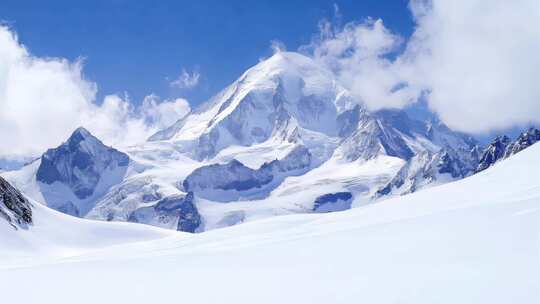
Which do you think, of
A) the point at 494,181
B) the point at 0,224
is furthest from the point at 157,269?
the point at 0,224

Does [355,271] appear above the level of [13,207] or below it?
below

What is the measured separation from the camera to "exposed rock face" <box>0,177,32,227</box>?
2987 inches

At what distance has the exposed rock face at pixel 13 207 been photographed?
2987 inches

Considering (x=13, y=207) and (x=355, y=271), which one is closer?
(x=355, y=271)

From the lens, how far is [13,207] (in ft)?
260

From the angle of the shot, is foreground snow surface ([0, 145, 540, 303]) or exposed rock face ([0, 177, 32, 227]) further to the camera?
exposed rock face ([0, 177, 32, 227])

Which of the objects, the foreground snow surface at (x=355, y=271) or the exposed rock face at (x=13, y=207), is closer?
the foreground snow surface at (x=355, y=271)

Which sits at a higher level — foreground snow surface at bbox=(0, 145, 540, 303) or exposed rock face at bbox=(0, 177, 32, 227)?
exposed rock face at bbox=(0, 177, 32, 227)

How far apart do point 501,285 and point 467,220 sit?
7.57m

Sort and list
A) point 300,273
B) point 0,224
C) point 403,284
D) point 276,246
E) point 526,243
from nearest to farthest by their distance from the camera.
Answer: point 403,284
point 526,243
point 300,273
point 276,246
point 0,224

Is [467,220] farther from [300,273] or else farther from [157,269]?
[157,269]

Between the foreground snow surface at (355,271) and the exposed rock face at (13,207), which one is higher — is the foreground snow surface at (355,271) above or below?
below

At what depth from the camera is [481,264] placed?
1137 cm

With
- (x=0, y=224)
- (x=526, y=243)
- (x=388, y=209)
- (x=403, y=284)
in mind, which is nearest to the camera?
(x=403, y=284)
